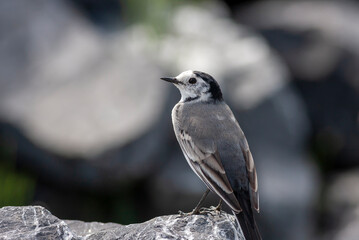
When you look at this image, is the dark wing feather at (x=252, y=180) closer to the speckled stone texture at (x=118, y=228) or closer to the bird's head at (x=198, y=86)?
the speckled stone texture at (x=118, y=228)

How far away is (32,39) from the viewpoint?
16031 millimetres

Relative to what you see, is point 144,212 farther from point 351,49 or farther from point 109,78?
point 351,49

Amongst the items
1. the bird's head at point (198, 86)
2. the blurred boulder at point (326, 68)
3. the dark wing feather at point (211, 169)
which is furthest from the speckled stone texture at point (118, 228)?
the blurred boulder at point (326, 68)

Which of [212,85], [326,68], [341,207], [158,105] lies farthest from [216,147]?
[326,68]

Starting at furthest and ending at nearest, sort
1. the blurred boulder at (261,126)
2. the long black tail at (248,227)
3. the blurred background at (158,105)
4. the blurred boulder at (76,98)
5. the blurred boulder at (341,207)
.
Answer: the blurred boulder at (341,207) → the blurred boulder at (261,126) → the blurred background at (158,105) → the blurred boulder at (76,98) → the long black tail at (248,227)

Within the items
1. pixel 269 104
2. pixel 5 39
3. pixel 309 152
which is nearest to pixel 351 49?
pixel 309 152

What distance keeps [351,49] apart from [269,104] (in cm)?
392

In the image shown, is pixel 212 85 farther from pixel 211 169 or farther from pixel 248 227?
pixel 248 227

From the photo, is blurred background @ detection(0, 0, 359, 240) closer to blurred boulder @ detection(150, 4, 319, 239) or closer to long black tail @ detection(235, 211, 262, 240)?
blurred boulder @ detection(150, 4, 319, 239)

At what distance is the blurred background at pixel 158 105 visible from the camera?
1339cm

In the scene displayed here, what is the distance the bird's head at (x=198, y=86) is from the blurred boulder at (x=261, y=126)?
372cm

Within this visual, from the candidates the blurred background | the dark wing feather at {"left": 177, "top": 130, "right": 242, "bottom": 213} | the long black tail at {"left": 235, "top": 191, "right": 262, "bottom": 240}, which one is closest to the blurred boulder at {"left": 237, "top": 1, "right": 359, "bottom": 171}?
the blurred background

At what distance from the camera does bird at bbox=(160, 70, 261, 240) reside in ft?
26.9

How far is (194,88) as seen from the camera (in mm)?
9711
